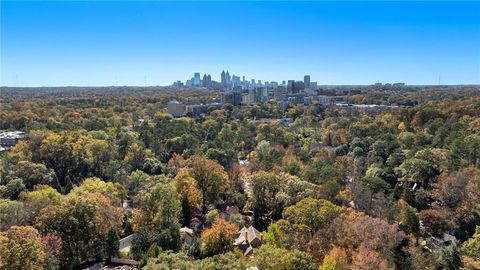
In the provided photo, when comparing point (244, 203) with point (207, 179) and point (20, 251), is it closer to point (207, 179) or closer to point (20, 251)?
point (207, 179)

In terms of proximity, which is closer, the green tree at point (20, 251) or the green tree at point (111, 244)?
the green tree at point (20, 251)

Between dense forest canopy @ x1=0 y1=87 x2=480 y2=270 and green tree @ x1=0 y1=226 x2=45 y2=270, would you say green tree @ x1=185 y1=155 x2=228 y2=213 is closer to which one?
dense forest canopy @ x1=0 y1=87 x2=480 y2=270

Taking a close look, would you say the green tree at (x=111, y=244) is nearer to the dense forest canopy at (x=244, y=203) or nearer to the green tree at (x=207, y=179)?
the dense forest canopy at (x=244, y=203)

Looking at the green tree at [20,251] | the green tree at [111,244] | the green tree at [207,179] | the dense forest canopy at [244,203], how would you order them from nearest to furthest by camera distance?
the green tree at [20,251] < the dense forest canopy at [244,203] < the green tree at [111,244] < the green tree at [207,179]

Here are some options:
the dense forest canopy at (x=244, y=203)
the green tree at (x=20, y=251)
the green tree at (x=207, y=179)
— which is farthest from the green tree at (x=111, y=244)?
the green tree at (x=207, y=179)

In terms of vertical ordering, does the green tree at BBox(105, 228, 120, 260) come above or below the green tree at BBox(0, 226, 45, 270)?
below

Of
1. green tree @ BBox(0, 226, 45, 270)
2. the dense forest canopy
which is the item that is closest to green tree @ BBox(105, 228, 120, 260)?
the dense forest canopy

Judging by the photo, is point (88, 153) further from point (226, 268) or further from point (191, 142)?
point (226, 268)

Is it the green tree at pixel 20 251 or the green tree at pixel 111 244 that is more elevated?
the green tree at pixel 20 251

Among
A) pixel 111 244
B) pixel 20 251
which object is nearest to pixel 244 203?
pixel 111 244
